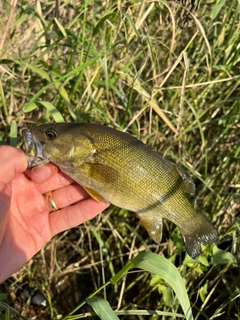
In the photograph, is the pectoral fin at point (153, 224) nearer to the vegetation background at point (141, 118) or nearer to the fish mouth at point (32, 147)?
the vegetation background at point (141, 118)

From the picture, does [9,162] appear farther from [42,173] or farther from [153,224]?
[153,224]

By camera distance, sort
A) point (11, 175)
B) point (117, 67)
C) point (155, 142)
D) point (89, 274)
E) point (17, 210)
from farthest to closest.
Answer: point (89, 274), point (155, 142), point (117, 67), point (17, 210), point (11, 175)

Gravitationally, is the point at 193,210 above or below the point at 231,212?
above

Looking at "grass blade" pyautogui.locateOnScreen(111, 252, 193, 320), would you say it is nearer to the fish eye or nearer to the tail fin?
the tail fin

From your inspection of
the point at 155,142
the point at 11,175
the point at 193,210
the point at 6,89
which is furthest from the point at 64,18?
the point at 193,210

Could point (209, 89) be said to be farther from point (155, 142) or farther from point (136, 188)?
point (136, 188)

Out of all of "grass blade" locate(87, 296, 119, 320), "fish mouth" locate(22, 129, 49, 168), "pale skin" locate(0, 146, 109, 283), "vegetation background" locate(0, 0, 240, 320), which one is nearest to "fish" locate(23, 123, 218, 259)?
"fish mouth" locate(22, 129, 49, 168)

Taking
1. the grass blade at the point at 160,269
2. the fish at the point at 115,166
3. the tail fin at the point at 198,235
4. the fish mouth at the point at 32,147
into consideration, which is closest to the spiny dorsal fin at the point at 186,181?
the fish at the point at 115,166
